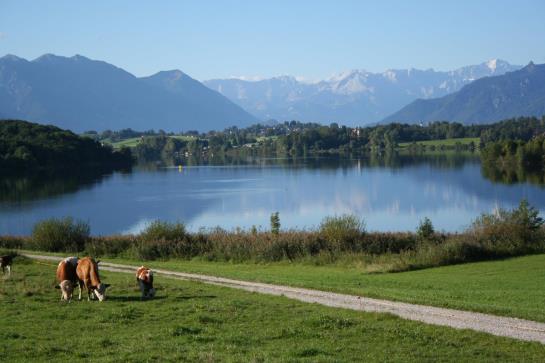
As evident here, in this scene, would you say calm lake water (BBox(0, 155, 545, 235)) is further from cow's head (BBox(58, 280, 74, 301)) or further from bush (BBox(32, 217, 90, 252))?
cow's head (BBox(58, 280, 74, 301))

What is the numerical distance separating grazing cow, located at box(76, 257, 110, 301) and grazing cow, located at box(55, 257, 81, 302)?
6.2 inches

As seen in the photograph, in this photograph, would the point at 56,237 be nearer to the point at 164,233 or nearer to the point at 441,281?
the point at 164,233

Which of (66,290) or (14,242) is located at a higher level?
(66,290)

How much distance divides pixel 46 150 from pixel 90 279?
128325 millimetres

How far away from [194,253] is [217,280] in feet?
34.9

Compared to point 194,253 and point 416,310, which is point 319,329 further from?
point 194,253

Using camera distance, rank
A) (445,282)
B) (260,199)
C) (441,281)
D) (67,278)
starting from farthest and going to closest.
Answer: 1. (260,199)
2. (441,281)
3. (445,282)
4. (67,278)

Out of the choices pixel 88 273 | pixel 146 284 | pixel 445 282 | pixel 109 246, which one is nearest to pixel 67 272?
pixel 88 273

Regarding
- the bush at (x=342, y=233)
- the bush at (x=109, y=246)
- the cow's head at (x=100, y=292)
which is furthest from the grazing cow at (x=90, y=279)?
the bush at (x=109, y=246)

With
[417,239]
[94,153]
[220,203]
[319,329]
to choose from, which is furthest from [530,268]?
[94,153]

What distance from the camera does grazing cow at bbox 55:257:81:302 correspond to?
54.7 feet

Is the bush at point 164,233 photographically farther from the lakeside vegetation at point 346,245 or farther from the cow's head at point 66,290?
the cow's head at point 66,290

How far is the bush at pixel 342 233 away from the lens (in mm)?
30281

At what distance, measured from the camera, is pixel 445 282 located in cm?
2117
